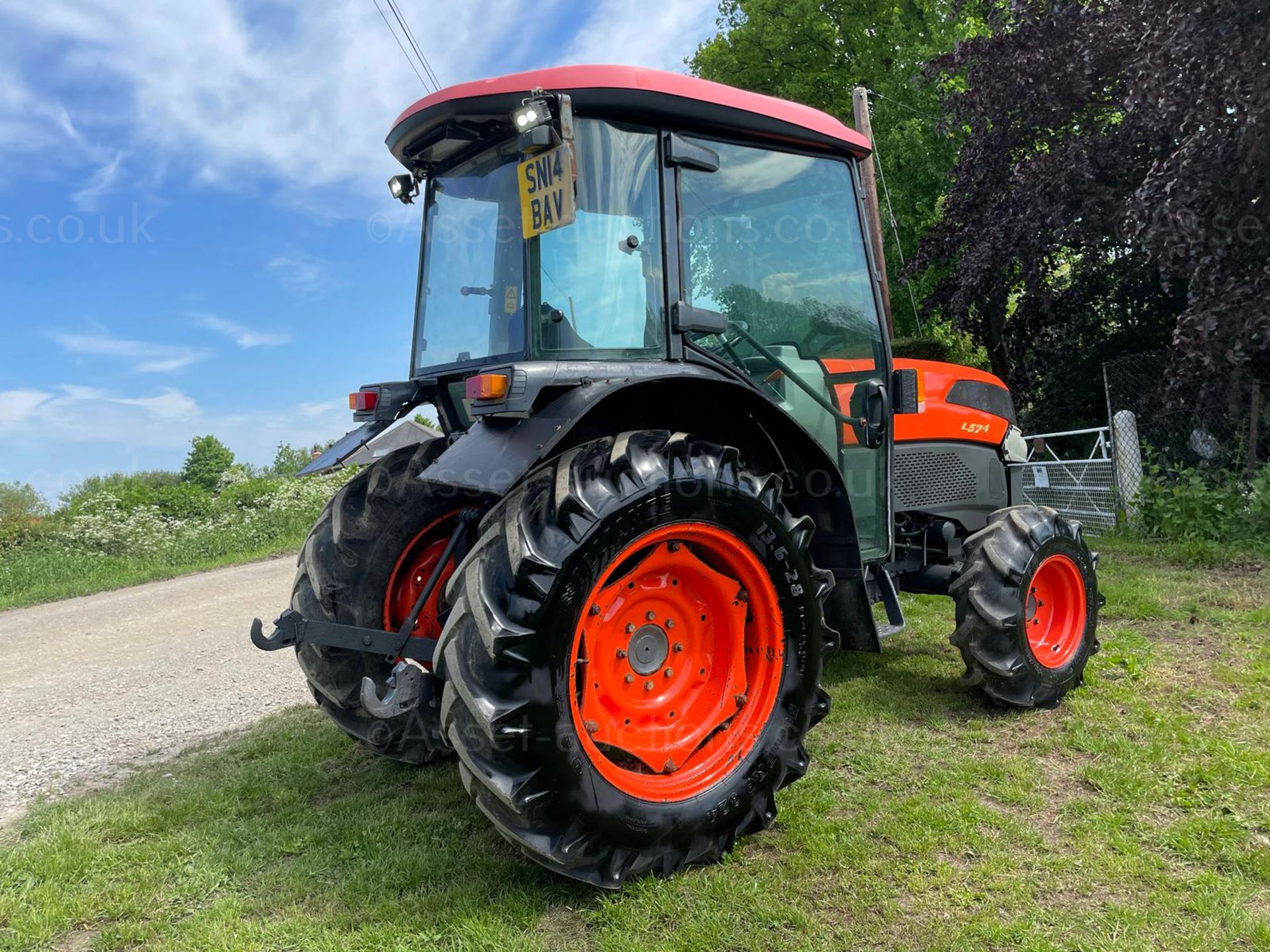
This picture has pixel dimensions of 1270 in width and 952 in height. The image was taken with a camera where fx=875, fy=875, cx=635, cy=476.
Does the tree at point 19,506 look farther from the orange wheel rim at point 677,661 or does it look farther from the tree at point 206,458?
the tree at point 206,458

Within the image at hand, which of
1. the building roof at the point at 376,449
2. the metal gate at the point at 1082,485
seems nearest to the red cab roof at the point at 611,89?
the building roof at the point at 376,449

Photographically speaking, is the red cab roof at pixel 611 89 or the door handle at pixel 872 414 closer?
the red cab roof at pixel 611 89

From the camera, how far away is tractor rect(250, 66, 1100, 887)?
7.54 feet

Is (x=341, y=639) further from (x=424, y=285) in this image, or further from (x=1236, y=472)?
(x=1236, y=472)

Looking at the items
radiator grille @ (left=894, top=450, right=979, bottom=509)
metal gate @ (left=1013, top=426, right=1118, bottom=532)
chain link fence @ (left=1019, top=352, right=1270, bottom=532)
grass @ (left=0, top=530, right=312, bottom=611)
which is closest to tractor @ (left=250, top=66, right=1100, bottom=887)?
radiator grille @ (left=894, top=450, right=979, bottom=509)

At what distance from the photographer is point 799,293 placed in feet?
11.5

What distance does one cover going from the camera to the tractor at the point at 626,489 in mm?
2299

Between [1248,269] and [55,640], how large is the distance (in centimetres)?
1035

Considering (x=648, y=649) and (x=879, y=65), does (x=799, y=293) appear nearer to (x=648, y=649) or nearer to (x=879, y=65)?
Answer: (x=648, y=649)

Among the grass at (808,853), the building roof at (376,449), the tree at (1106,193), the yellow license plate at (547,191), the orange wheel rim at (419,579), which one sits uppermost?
the tree at (1106,193)

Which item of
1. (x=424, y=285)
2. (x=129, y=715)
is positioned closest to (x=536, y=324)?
(x=424, y=285)

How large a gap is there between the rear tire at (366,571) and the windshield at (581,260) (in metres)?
0.53

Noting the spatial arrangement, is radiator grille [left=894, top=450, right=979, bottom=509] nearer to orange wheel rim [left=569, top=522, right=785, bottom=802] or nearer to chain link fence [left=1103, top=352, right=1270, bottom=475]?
orange wheel rim [left=569, top=522, right=785, bottom=802]

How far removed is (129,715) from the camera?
4.72 meters
